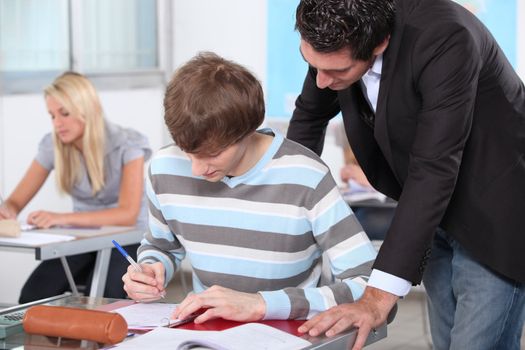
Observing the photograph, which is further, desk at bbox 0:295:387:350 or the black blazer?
the black blazer

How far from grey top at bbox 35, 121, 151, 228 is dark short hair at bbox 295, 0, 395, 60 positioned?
7.27 feet

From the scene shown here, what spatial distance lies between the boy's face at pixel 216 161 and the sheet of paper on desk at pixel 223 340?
0.32 meters

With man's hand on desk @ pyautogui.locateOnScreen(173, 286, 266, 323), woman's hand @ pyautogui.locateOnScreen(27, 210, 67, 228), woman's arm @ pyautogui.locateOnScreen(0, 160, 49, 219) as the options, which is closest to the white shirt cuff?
man's hand on desk @ pyautogui.locateOnScreen(173, 286, 266, 323)

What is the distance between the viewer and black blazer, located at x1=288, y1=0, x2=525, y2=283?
177 cm

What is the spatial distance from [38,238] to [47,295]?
0.45 metres

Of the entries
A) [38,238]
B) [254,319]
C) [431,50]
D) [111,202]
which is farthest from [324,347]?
[111,202]

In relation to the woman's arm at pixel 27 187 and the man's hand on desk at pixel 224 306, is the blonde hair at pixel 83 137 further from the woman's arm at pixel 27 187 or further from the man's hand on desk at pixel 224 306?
the man's hand on desk at pixel 224 306

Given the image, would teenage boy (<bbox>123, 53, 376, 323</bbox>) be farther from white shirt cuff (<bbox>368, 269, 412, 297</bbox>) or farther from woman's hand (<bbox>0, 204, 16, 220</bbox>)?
woman's hand (<bbox>0, 204, 16, 220</bbox>)

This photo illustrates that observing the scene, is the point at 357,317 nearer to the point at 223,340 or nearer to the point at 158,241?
the point at 223,340

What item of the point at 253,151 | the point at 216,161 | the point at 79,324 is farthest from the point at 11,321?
the point at 253,151

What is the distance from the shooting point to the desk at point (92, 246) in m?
3.16

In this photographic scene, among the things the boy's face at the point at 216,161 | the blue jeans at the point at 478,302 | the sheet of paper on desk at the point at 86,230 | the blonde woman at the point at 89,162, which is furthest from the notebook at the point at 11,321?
the blonde woman at the point at 89,162

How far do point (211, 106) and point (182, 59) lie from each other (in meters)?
4.09

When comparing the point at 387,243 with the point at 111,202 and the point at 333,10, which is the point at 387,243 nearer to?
the point at 333,10
